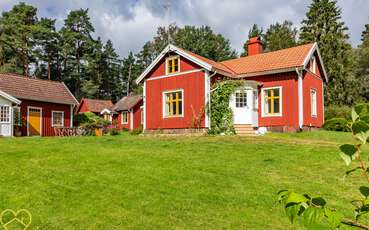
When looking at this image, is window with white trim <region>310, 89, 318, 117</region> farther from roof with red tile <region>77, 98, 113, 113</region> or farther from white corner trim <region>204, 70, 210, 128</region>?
roof with red tile <region>77, 98, 113, 113</region>

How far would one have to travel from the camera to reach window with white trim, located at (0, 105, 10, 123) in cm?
2234

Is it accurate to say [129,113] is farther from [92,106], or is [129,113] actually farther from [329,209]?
[329,209]

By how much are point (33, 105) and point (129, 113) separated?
1203 centimetres

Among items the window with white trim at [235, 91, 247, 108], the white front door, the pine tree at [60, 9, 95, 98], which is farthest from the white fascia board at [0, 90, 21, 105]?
the pine tree at [60, 9, 95, 98]

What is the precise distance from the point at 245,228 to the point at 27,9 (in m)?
55.9

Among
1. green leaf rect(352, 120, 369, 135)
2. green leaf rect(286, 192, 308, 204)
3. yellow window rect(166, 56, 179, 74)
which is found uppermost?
yellow window rect(166, 56, 179, 74)

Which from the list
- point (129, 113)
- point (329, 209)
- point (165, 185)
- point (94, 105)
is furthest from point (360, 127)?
point (94, 105)

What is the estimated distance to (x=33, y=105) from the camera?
82.3 ft

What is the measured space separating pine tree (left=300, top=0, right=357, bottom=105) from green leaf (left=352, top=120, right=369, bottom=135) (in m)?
34.7

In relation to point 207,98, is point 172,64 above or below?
above

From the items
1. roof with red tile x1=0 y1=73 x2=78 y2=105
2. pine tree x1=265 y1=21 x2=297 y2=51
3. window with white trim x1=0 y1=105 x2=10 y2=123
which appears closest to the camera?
window with white trim x1=0 y1=105 x2=10 y2=123

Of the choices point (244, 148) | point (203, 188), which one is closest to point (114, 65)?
point (244, 148)

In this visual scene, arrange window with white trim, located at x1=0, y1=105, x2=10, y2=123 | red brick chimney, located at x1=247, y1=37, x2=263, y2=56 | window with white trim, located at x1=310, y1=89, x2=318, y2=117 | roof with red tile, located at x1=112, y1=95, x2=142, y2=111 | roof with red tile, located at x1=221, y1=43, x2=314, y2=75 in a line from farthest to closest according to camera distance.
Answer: roof with red tile, located at x1=112, y1=95, x2=142, y2=111, red brick chimney, located at x1=247, y1=37, x2=263, y2=56, window with white trim, located at x1=0, y1=105, x2=10, y2=123, window with white trim, located at x1=310, y1=89, x2=318, y2=117, roof with red tile, located at x1=221, y1=43, x2=314, y2=75

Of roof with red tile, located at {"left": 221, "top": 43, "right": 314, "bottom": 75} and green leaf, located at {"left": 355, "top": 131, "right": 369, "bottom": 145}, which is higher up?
roof with red tile, located at {"left": 221, "top": 43, "right": 314, "bottom": 75}
